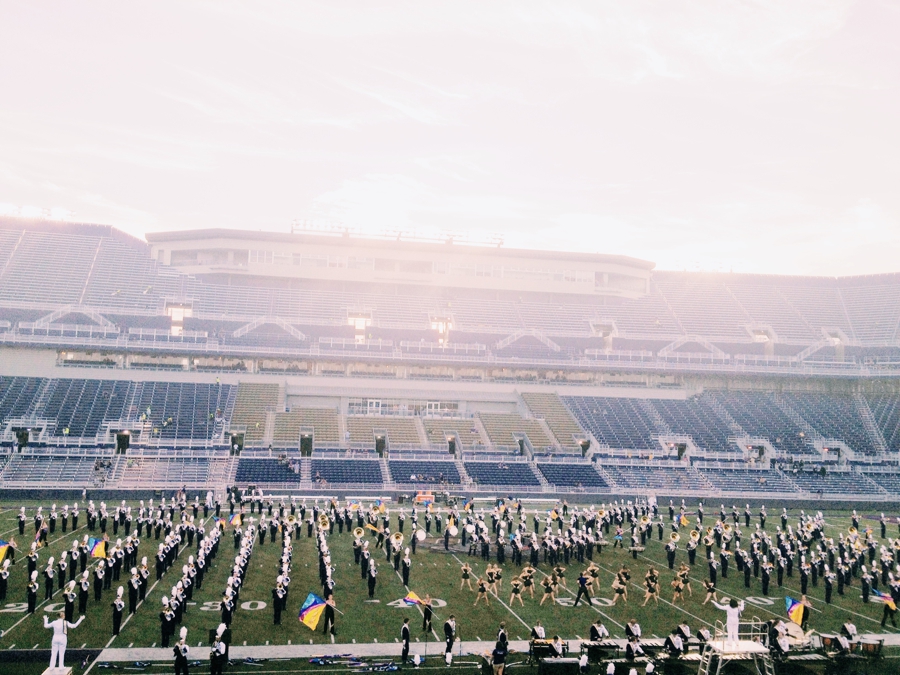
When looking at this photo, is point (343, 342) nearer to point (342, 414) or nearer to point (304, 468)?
point (342, 414)

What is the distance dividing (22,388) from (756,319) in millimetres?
57785

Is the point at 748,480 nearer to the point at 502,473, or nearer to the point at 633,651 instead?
the point at 502,473

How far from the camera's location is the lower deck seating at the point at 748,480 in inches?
1650

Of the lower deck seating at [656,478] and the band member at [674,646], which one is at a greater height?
the lower deck seating at [656,478]

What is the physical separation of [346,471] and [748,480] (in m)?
24.4

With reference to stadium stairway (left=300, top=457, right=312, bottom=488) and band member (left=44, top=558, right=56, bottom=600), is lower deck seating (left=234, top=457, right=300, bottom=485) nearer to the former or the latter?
stadium stairway (left=300, top=457, right=312, bottom=488)

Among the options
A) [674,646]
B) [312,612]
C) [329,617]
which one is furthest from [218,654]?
[674,646]

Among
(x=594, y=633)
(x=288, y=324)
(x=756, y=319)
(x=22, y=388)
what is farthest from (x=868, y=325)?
(x=22, y=388)

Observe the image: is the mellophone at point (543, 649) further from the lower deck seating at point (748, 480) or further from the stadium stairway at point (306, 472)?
the lower deck seating at point (748, 480)

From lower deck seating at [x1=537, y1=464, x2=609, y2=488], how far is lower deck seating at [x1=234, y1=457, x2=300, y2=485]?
47.9 feet

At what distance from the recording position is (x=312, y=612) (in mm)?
15266

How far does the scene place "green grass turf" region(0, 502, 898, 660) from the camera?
15797 millimetres

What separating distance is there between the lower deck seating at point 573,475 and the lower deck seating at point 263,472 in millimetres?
14596

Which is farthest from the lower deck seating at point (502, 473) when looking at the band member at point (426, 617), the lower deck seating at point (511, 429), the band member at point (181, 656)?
the band member at point (181, 656)
